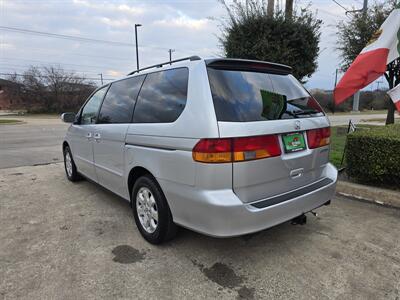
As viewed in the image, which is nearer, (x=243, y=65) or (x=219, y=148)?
(x=219, y=148)

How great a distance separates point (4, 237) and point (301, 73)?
667 centimetres

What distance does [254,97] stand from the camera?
2654mm

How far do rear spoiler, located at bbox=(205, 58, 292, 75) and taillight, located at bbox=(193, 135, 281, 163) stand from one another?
28.9 inches

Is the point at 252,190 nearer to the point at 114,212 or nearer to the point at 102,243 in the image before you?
the point at 102,243

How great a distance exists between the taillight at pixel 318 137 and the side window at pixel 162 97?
50.5 inches

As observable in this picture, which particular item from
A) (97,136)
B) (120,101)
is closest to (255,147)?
(120,101)

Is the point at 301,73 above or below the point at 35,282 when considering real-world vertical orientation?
above

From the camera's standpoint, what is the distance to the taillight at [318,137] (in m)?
2.94

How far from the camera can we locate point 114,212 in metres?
4.05

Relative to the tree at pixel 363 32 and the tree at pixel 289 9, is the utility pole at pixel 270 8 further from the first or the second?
the tree at pixel 363 32

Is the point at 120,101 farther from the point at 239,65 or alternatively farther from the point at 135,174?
the point at 239,65

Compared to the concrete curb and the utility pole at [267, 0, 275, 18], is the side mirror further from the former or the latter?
the utility pole at [267, 0, 275, 18]

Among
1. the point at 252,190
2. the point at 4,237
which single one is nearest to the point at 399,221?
the point at 252,190

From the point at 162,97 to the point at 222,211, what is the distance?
130 centimetres
